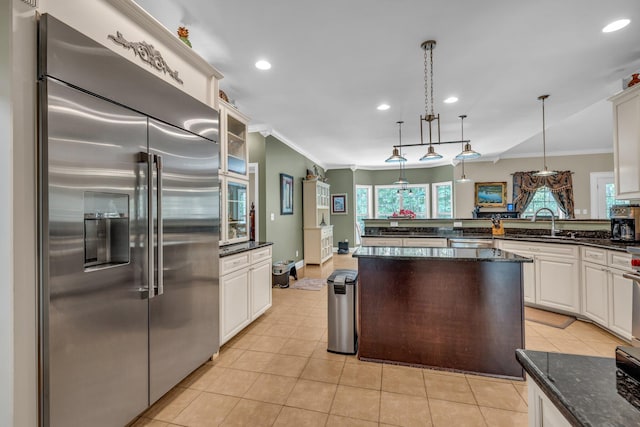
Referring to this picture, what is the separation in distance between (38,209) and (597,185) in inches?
391

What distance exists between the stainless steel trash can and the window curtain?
23.3ft

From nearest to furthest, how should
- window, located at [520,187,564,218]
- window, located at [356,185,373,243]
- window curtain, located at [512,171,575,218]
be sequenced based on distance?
window curtain, located at [512,171,575,218] < window, located at [520,187,564,218] < window, located at [356,185,373,243]

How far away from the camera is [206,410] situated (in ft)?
6.08

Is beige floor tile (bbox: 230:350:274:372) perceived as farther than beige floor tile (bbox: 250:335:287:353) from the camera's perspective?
No

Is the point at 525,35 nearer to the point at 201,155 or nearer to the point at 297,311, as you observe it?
the point at 201,155

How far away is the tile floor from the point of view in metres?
1.77

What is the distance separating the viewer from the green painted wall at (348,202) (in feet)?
29.7

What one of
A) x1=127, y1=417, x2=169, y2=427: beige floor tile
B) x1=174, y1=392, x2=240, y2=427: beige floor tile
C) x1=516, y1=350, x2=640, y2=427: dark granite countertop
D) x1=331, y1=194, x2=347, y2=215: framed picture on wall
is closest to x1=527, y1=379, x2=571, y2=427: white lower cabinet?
x1=516, y1=350, x2=640, y2=427: dark granite countertop

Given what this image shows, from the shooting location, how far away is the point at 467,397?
1950 millimetres

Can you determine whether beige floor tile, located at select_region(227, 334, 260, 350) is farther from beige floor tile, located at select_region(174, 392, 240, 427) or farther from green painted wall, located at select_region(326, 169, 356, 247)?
green painted wall, located at select_region(326, 169, 356, 247)

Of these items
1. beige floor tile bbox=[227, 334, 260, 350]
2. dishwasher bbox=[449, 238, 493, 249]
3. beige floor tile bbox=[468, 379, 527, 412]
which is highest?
dishwasher bbox=[449, 238, 493, 249]

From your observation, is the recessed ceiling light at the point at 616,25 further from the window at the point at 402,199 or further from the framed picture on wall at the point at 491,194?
the window at the point at 402,199

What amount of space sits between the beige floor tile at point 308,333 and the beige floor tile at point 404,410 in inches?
41.4

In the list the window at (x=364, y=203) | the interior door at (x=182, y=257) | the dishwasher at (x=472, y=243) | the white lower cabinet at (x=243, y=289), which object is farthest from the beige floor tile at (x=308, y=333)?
the window at (x=364, y=203)
